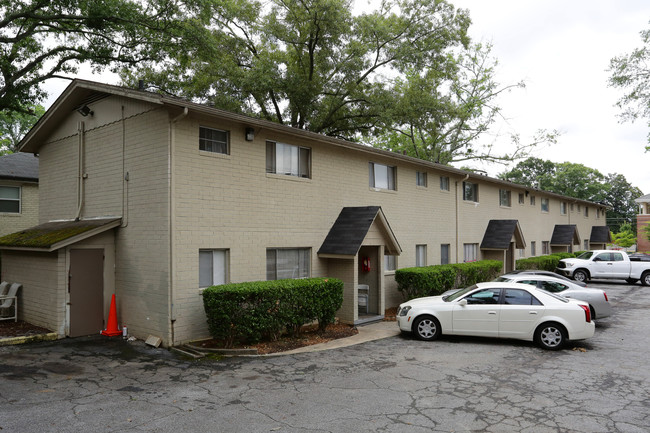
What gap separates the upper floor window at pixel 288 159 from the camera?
1269 cm

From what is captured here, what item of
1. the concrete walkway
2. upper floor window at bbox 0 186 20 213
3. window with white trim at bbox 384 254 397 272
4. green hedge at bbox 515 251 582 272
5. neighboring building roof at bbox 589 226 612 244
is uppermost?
upper floor window at bbox 0 186 20 213

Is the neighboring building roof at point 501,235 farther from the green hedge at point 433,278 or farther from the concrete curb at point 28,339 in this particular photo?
the concrete curb at point 28,339

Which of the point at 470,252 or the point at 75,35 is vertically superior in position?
the point at 75,35

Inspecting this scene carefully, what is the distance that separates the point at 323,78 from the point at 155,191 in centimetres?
1775

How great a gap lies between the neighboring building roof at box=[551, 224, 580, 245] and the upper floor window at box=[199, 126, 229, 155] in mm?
27681

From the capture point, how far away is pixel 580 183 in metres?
71.2

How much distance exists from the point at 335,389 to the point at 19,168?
2153cm

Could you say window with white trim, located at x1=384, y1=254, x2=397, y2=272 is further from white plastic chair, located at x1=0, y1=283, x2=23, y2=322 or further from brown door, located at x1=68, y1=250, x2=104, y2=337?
white plastic chair, located at x1=0, y1=283, x2=23, y2=322

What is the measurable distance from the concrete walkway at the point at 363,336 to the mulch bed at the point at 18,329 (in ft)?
20.9

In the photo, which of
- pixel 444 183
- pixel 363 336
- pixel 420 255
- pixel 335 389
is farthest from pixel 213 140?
pixel 444 183

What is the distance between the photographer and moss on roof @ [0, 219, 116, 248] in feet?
36.3

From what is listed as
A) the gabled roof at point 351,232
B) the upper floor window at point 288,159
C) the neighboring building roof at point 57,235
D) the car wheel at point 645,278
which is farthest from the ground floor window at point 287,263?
the car wheel at point 645,278

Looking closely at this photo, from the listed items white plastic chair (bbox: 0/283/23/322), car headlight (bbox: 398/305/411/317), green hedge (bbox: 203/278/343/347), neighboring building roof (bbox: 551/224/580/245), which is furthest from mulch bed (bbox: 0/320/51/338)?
neighboring building roof (bbox: 551/224/580/245)

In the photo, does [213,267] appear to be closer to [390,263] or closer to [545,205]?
[390,263]
